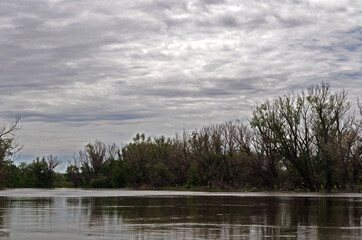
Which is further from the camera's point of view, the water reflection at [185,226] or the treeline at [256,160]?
the treeline at [256,160]

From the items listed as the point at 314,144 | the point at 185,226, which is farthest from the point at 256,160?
the point at 185,226

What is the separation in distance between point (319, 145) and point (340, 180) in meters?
4.23

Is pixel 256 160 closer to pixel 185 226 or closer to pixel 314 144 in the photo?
pixel 314 144

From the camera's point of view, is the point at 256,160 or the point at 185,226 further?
the point at 256,160

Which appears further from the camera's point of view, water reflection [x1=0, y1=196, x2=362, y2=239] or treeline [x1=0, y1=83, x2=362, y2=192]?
treeline [x1=0, y1=83, x2=362, y2=192]

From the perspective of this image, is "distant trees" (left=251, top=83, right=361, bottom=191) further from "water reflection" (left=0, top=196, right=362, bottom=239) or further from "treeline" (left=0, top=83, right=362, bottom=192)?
"water reflection" (left=0, top=196, right=362, bottom=239)

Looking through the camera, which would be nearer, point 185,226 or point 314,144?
point 185,226

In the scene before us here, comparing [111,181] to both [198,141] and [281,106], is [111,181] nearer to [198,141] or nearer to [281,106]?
[198,141]

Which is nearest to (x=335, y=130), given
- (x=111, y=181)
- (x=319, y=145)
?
(x=319, y=145)

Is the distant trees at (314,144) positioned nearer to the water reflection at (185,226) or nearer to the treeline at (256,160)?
the treeline at (256,160)

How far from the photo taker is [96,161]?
93750 mm

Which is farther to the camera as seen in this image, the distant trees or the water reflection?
the distant trees

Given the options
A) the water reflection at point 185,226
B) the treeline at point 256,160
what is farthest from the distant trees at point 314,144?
the water reflection at point 185,226

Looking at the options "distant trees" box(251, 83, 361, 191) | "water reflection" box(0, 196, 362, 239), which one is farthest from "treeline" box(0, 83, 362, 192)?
"water reflection" box(0, 196, 362, 239)
